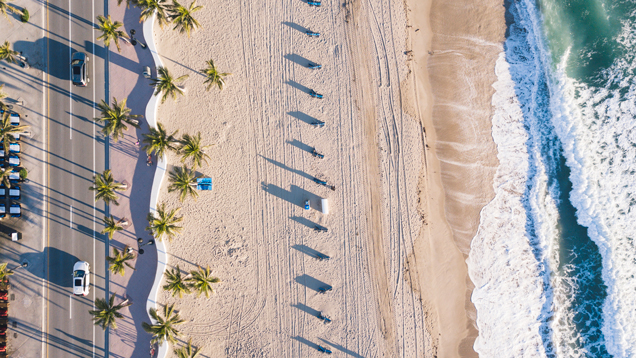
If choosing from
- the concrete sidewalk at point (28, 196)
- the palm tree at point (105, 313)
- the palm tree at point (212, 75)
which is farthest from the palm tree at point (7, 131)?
the palm tree at point (212, 75)

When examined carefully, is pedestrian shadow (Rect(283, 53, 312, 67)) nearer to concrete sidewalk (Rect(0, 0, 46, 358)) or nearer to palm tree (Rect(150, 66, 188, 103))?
palm tree (Rect(150, 66, 188, 103))

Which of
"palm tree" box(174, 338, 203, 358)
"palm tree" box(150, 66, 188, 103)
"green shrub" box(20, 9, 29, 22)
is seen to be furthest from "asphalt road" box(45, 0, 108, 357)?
"palm tree" box(174, 338, 203, 358)

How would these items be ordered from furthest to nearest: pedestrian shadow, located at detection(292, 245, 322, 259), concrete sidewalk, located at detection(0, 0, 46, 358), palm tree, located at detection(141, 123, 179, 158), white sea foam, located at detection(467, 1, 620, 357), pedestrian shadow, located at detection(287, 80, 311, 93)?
white sea foam, located at detection(467, 1, 620, 357)
pedestrian shadow, located at detection(287, 80, 311, 93)
pedestrian shadow, located at detection(292, 245, 322, 259)
concrete sidewalk, located at detection(0, 0, 46, 358)
palm tree, located at detection(141, 123, 179, 158)

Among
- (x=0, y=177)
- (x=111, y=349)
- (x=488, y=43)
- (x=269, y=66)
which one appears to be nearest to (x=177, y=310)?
(x=111, y=349)

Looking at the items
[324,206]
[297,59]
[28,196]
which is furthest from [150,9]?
[324,206]

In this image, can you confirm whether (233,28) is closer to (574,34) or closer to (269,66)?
(269,66)

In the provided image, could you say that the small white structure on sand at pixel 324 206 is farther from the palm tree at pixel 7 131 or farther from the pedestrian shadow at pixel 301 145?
the palm tree at pixel 7 131

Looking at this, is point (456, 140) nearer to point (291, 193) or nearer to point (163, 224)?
point (291, 193)
